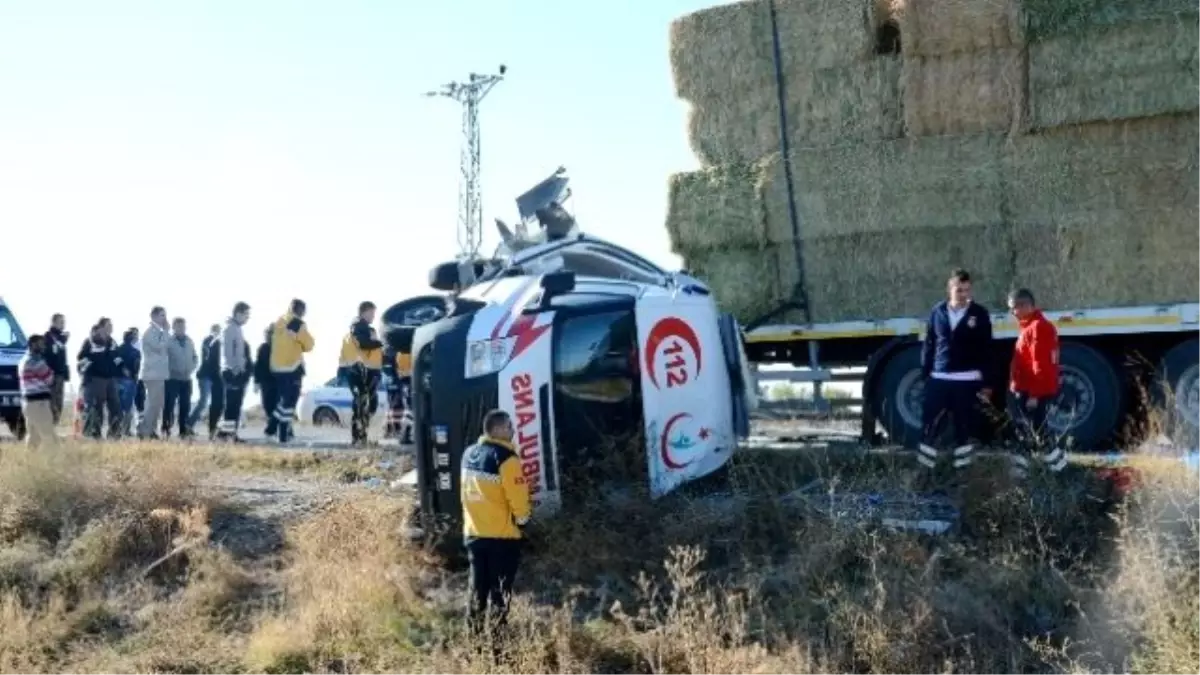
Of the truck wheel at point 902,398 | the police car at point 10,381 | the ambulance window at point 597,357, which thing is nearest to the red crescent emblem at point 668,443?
the ambulance window at point 597,357

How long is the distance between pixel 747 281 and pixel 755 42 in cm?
221

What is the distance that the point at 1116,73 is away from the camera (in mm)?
11695

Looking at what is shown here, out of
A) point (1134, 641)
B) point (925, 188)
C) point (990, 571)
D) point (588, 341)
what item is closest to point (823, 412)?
point (925, 188)

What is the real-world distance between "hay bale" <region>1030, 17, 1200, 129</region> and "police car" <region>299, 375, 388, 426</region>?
1556 centimetres

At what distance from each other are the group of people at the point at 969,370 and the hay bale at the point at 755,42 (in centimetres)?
353

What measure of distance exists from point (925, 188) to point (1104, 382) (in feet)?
7.70

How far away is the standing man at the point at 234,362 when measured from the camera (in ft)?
54.5

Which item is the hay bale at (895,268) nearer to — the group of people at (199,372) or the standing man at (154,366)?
the group of people at (199,372)

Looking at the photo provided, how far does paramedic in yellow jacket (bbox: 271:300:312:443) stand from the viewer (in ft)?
53.1

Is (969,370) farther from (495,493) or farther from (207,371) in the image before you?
(207,371)

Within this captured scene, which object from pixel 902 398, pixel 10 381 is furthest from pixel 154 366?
pixel 902 398

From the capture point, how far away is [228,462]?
1371 centimetres

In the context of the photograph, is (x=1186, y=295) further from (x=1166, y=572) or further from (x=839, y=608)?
(x=839, y=608)

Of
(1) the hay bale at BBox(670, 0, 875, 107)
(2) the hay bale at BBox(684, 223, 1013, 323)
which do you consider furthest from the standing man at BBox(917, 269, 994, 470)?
(1) the hay bale at BBox(670, 0, 875, 107)
